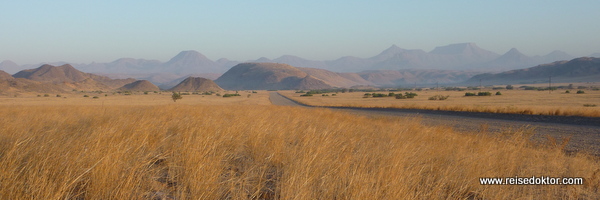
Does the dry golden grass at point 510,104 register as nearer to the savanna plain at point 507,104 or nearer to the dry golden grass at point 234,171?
the savanna plain at point 507,104

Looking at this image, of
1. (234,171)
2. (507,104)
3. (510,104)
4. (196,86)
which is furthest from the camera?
(196,86)

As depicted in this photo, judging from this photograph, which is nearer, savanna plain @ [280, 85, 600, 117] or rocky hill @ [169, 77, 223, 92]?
savanna plain @ [280, 85, 600, 117]

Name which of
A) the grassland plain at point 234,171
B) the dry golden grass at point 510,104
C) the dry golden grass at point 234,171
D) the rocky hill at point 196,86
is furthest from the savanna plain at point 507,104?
the rocky hill at point 196,86

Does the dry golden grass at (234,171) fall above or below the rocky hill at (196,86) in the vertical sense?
below

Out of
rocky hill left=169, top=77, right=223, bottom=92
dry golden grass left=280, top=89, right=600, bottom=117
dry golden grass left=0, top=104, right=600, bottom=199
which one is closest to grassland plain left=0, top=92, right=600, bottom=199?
dry golden grass left=0, top=104, right=600, bottom=199

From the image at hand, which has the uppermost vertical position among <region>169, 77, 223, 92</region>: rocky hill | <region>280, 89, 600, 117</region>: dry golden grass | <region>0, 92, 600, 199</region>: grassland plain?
<region>169, 77, 223, 92</region>: rocky hill

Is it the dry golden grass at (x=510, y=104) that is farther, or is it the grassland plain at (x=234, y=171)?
the dry golden grass at (x=510, y=104)

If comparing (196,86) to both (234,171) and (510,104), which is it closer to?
(510,104)

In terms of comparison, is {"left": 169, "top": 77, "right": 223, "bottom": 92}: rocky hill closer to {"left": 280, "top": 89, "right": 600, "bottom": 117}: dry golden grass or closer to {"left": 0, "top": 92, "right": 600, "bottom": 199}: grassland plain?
{"left": 280, "top": 89, "right": 600, "bottom": 117}: dry golden grass

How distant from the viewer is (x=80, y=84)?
17550 cm

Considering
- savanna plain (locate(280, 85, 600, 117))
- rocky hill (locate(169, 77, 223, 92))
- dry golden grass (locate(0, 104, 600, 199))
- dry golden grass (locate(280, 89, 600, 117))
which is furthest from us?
rocky hill (locate(169, 77, 223, 92))

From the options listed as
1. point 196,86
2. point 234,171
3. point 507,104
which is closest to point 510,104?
point 507,104

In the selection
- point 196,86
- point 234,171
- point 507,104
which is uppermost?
point 196,86

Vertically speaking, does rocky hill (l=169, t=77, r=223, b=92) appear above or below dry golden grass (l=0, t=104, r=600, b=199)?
above
